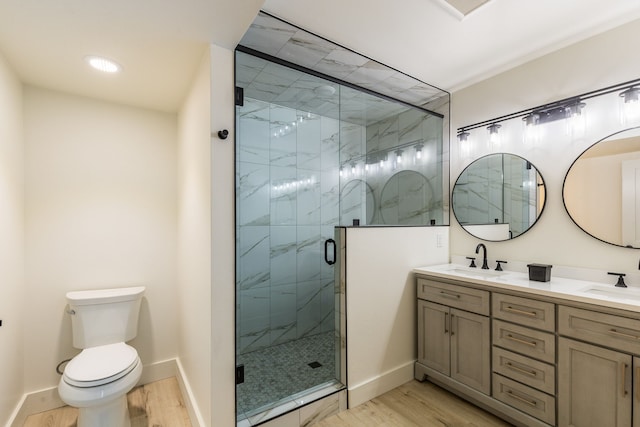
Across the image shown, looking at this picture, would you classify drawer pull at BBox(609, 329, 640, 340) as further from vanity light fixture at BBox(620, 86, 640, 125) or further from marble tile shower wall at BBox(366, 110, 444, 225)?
marble tile shower wall at BBox(366, 110, 444, 225)

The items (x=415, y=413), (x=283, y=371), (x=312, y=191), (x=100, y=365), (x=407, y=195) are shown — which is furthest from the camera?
(x=312, y=191)

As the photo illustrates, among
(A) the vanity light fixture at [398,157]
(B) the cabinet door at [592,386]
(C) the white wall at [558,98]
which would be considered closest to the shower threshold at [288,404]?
(B) the cabinet door at [592,386]

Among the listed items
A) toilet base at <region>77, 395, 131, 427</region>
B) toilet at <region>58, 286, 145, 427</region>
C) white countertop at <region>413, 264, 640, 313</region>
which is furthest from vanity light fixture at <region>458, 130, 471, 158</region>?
toilet base at <region>77, 395, 131, 427</region>

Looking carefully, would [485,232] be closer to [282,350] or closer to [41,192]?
[282,350]

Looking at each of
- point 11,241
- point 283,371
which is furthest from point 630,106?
point 11,241

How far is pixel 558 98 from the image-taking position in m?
2.26

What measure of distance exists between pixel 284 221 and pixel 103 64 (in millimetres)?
1869

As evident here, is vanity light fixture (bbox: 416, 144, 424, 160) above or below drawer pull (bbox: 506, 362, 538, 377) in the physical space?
above

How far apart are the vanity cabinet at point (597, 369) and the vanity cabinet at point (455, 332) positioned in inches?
17.0

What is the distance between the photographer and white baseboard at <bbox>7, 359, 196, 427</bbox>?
1.95 metres

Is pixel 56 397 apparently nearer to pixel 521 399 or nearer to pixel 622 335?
pixel 521 399

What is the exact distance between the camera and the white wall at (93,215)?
2.15m

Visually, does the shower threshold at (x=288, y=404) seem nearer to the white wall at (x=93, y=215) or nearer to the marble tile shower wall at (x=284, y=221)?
the marble tile shower wall at (x=284, y=221)

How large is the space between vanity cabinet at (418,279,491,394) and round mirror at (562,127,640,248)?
892mm
